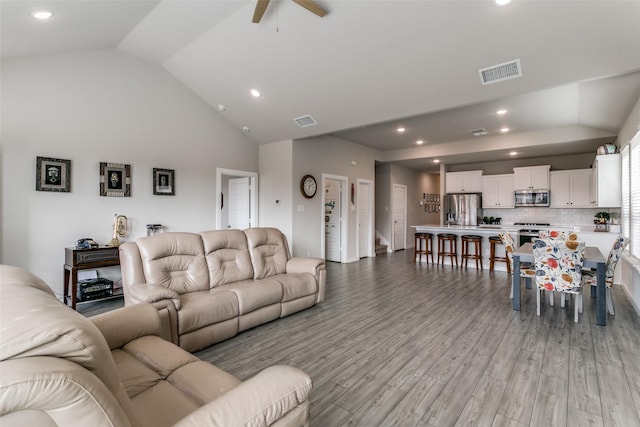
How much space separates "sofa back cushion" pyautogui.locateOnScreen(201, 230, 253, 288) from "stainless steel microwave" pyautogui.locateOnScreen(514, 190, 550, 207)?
7.10 metres

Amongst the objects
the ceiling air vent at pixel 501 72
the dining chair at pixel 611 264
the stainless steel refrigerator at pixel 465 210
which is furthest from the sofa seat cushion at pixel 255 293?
the stainless steel refrigerator at pixel 465 210

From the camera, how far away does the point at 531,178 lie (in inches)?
301

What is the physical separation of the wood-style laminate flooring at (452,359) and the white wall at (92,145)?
117 inches

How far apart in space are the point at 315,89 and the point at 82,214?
381cm

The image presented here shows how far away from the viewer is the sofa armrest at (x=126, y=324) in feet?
6.26

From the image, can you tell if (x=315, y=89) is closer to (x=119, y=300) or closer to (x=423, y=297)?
(x=423, y=297)

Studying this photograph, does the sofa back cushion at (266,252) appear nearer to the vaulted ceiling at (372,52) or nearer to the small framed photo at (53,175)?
the vaulted ceiling at (372,52)

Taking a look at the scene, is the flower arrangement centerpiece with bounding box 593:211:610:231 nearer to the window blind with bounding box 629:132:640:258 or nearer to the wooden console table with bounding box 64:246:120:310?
the window blind with bounding box 629:132:640:258

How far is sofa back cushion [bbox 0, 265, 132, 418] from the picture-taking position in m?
0.74

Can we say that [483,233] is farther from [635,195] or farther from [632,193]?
[635,195]

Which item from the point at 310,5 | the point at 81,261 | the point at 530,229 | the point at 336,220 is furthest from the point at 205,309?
the point at 530,229

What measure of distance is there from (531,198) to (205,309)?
26.1ft

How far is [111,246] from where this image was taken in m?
4.35

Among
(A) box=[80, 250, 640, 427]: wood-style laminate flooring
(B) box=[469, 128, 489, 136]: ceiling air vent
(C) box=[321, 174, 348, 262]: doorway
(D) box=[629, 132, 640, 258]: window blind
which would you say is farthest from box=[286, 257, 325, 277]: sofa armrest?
(B) box=[469, 128, 489, 136]: ceiling air vent
